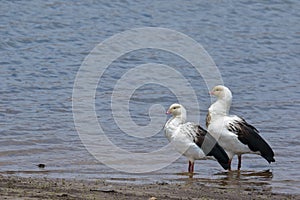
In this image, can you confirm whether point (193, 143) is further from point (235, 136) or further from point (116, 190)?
point (116, 190)

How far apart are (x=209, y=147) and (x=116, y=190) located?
258 cm

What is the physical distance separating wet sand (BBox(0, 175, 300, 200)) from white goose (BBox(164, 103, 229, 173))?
0.93 m

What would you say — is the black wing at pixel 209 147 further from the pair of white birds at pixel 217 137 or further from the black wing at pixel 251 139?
the black wing at pixel 251 139

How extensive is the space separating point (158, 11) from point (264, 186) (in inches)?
496

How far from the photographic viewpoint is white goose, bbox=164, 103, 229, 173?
9.98m

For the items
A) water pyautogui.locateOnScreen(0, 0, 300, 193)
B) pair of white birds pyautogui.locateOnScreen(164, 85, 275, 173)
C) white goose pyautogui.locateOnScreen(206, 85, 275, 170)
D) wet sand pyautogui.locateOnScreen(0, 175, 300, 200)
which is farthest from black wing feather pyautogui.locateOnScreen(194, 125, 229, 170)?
wet sand pyautogui.locateOnScreen(0, 175, 300, 200)

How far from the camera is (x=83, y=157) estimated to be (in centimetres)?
1041

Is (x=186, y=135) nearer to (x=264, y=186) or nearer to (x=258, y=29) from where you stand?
(x=264, y=186)

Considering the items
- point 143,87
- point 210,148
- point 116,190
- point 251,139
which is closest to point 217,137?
point 251,139

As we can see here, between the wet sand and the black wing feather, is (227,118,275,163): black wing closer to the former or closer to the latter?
the black wing feather

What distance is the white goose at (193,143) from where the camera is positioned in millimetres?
9984

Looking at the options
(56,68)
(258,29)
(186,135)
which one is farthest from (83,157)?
(258,29)

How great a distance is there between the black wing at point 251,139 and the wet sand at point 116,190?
125cm

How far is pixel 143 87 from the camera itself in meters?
14.9
